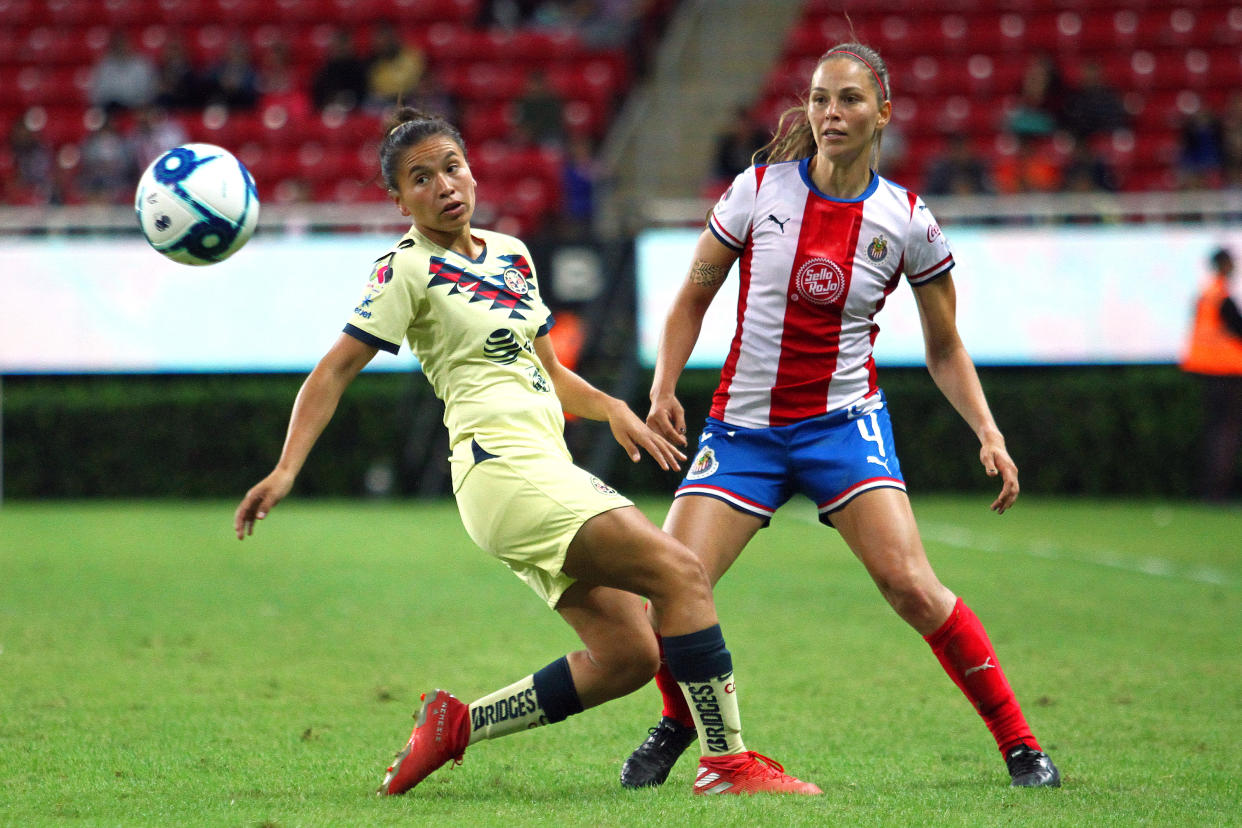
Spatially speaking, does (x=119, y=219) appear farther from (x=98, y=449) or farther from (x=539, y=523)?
(x=539, y=523)

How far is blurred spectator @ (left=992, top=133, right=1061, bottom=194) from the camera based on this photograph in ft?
52.9

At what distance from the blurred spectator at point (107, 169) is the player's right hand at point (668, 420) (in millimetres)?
12556

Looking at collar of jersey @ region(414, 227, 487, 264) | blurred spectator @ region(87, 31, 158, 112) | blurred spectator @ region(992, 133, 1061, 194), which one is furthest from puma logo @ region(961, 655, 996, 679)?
blurred spectator @ region(87, 31, 158, 112)

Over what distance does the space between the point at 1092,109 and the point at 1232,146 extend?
5.16 ft

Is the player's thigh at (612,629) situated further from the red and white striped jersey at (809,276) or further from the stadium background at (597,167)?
the stadium background at (597,167)

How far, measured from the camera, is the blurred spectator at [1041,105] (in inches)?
680

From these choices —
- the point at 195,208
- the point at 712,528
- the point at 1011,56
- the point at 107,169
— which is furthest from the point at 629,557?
the point at 1011,56

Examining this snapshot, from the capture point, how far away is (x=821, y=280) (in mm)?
4582

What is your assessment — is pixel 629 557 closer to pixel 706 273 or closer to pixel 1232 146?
pixel 706 273

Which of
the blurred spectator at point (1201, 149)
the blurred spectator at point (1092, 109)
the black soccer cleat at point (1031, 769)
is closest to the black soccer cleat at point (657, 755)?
the black soccer cleat at point (1031, 769)

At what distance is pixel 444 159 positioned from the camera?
4.21 meters

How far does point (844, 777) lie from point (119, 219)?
12038 mm

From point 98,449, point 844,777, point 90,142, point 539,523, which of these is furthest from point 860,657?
point 90,142

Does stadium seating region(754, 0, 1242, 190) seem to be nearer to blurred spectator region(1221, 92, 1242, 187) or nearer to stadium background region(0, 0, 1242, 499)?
stadium background region(0, 0, 1242, 499)
